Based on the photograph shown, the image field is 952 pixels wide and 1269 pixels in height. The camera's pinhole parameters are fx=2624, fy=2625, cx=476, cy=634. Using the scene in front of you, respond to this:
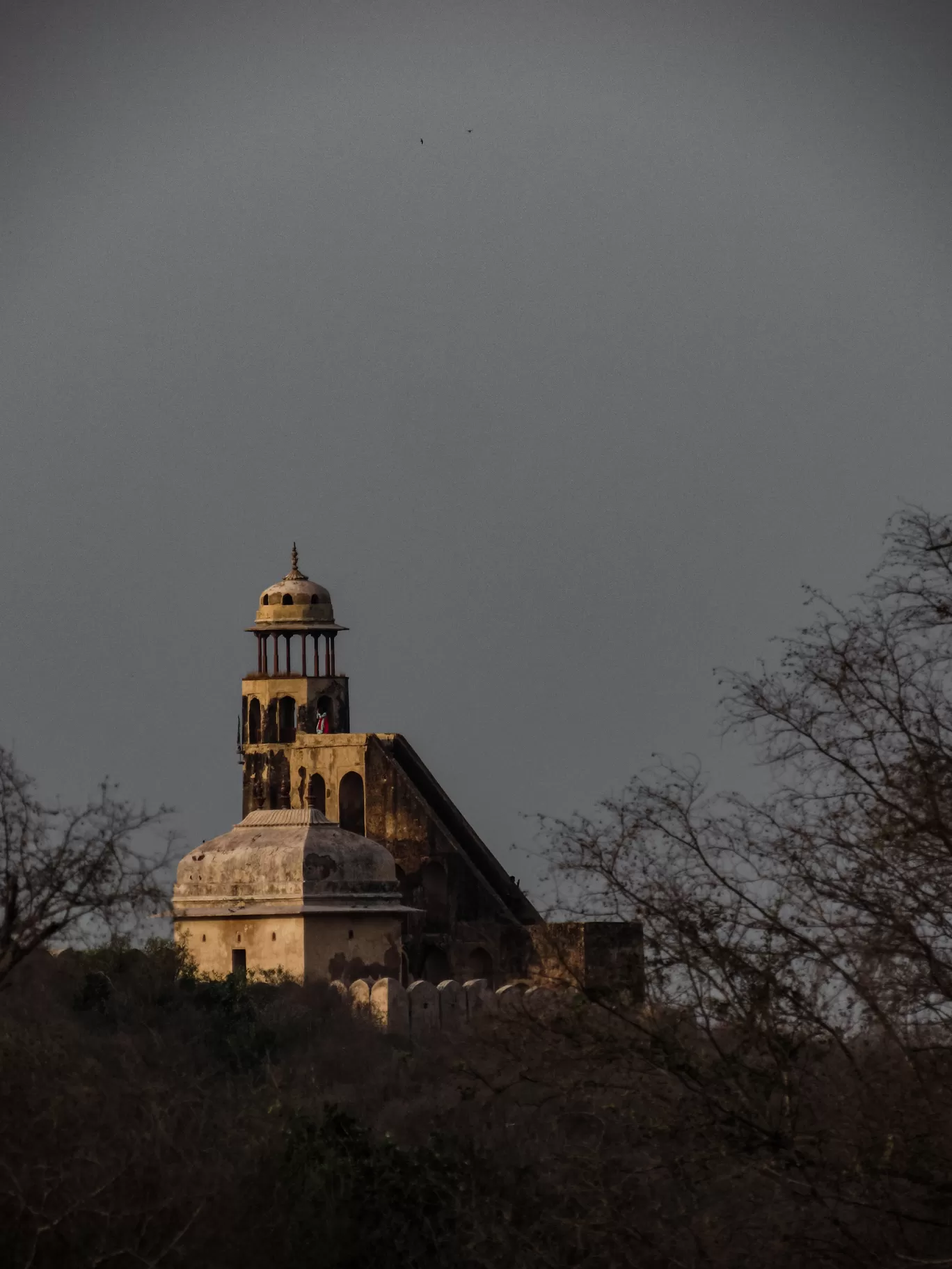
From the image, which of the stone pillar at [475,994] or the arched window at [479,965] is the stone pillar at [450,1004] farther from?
the arched window at [479,965]

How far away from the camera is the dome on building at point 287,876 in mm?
38656

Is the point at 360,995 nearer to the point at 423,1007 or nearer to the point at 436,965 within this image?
the point at 423,1007

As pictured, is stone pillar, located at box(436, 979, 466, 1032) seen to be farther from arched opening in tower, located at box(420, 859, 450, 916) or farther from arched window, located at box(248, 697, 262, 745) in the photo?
arched window, located at box(248, 697, 262, 745)

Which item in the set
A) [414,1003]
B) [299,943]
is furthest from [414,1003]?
[299,943]

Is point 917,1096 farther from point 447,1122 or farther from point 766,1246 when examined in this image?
point 447,1122

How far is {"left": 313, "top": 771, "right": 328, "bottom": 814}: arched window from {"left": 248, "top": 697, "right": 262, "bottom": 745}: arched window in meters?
1.58

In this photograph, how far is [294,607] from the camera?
45469mm

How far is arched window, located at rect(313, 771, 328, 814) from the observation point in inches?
1752

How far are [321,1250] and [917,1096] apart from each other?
30.4 feet

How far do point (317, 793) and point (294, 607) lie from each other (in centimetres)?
330

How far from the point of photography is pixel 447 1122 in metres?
25.9

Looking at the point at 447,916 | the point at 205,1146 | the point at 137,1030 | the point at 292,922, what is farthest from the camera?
the point at 447,916

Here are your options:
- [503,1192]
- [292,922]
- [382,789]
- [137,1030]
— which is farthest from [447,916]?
[503,1192]

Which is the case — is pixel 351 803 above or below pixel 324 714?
below
